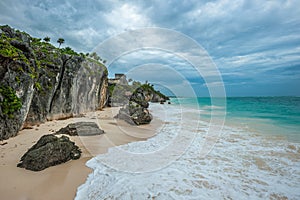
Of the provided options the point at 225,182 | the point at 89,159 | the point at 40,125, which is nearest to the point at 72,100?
the point at 40,125

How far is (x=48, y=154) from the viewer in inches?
175

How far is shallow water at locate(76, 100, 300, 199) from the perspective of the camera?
370cm

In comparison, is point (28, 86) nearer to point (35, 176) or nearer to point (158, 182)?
point (35, 176)

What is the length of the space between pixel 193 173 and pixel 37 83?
9700 mm

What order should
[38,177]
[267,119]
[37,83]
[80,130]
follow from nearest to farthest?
[38,177], [80,130], [37,83], [267,119]

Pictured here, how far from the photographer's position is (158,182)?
4.07 m

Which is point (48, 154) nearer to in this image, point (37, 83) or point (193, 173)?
point (193, 173)

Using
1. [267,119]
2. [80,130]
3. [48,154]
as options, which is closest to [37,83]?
[80,130]

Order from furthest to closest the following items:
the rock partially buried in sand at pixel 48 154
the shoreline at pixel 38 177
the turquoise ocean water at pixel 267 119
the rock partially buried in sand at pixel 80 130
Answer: the turquoise ocean water at pixel 267 119 < the rock partially buried in sand at pixel 80 130 < the rock partially buried in sand at pixel 48 154 < the shoreline at pixel 38 177

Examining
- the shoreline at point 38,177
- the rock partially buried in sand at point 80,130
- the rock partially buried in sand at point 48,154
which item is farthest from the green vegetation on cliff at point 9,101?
the rock partially buried in sand at point 48,154

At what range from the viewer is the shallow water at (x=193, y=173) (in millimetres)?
3695

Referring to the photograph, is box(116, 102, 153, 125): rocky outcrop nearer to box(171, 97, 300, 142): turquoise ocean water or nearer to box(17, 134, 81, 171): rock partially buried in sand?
box(17, 134, 81, 171): rock partially buried in sand

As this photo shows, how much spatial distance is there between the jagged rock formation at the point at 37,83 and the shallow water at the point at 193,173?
14.9 feet

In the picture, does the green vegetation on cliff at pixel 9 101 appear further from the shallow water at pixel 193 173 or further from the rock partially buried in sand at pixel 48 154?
the shallow water at pixel 193 173
